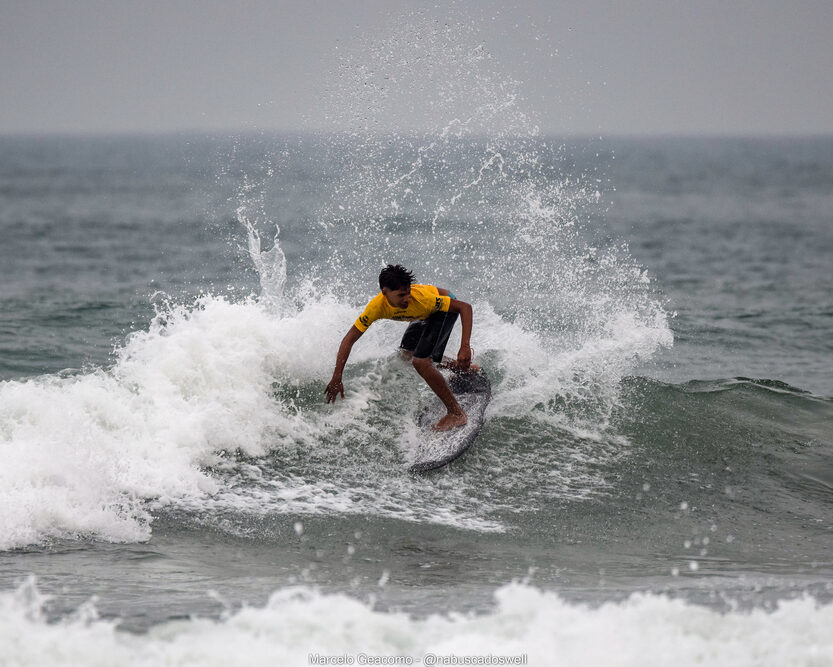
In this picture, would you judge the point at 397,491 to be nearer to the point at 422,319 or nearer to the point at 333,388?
the point at 333,388

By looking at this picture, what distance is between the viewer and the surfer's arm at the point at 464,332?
796 centimetres

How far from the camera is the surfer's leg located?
8.13 meters

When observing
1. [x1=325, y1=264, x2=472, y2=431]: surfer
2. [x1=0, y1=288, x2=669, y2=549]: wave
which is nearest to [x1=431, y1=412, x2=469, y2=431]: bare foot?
[x1=325, y1=264, x2=472, y2=431]: surfer

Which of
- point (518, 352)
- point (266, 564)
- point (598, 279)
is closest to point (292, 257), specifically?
point (598, 279)

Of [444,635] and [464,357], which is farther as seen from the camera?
[464,357]

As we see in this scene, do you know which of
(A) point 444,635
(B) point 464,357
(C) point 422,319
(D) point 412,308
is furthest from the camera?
(C) point 422,319

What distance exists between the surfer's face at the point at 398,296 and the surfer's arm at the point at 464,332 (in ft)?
1.65

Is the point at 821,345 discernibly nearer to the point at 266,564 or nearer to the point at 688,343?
the point at 688,343

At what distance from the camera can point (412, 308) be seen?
807cm

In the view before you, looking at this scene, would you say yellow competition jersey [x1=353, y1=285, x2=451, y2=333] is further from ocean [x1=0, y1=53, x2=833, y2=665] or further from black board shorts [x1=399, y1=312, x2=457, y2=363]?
ocean [x1=0, y1=53, x2=833, y2=665]

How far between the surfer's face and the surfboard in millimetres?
812

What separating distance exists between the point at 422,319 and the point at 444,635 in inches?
148

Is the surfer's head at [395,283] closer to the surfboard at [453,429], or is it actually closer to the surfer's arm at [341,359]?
the surfer's arm at [341,359]

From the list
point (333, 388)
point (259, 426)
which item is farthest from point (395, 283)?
point (259, 426)
